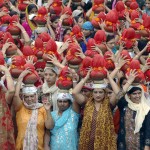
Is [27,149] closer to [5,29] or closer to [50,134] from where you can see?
[50,134]

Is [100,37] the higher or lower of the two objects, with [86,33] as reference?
higher

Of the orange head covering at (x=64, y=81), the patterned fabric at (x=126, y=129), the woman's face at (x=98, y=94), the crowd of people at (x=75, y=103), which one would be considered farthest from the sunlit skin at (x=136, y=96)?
the orange head covering at (x=64, y=81)

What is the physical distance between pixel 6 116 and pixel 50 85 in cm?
104

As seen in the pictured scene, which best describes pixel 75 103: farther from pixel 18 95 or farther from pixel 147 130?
pixel 147 130

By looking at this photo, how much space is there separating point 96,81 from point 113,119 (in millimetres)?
549

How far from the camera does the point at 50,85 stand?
31.1 ft

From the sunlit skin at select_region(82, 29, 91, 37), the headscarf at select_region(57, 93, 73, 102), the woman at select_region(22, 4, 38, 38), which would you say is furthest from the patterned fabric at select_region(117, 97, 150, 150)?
the woman at select_region(22, 4, 38, 38)

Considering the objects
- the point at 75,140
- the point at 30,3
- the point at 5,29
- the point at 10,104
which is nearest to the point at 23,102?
the point at 10,104

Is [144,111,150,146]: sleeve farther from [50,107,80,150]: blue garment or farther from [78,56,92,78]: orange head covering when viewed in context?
[78,56,92,78]: orange head covering

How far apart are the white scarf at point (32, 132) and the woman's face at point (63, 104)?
0.25 meters

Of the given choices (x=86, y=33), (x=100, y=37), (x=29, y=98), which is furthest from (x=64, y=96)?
(x=86, y=33)

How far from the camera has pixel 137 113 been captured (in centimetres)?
852

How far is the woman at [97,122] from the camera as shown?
28.3 feet

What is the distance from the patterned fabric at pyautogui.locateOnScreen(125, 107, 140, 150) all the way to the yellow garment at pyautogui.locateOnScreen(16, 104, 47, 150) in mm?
1034
